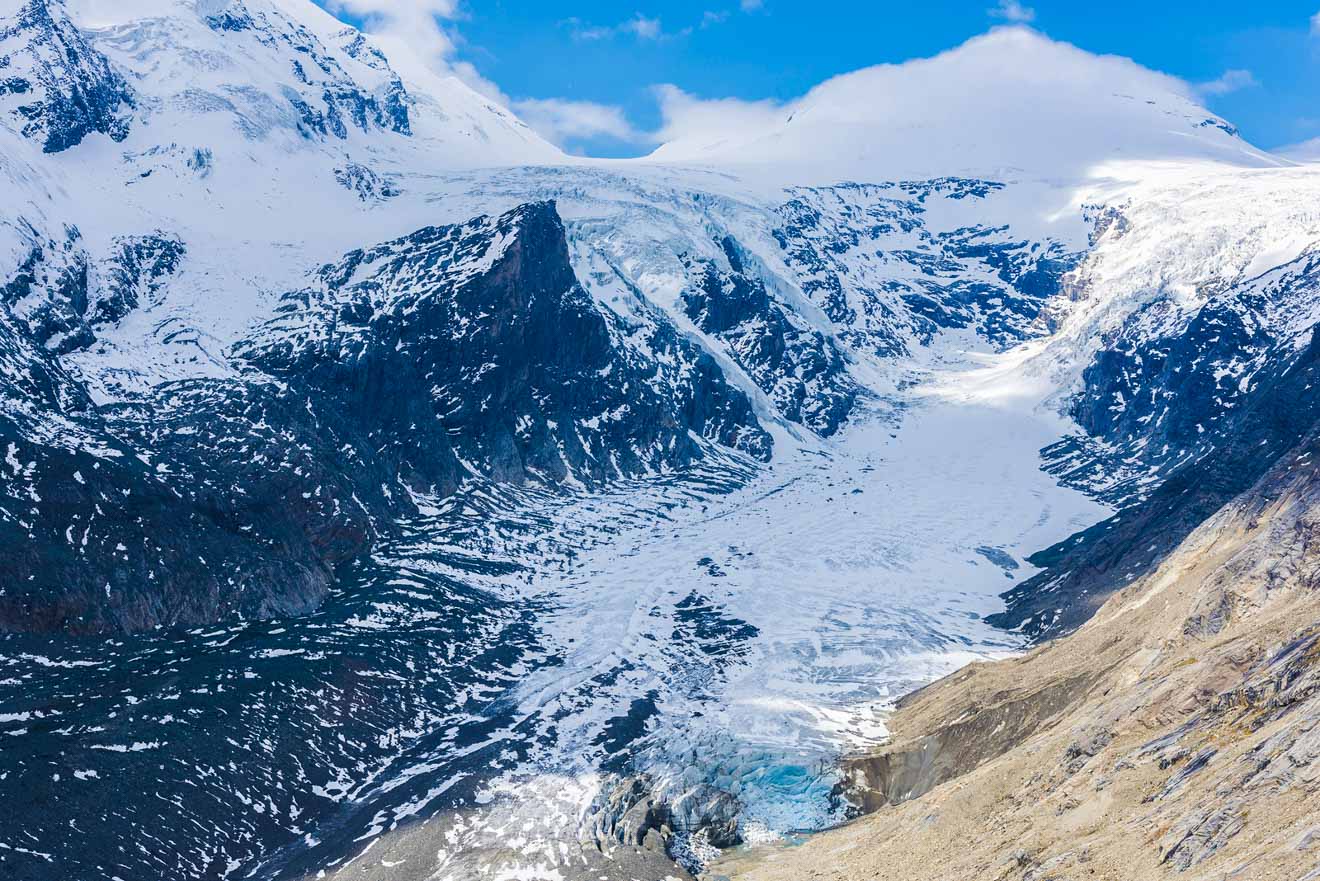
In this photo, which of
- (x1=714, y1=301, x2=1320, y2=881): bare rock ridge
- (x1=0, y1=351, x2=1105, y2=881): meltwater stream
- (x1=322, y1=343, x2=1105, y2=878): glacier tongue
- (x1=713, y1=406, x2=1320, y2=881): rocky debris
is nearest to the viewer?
(x1=713, y1=406, x2=1320, y2=881): rocky debris

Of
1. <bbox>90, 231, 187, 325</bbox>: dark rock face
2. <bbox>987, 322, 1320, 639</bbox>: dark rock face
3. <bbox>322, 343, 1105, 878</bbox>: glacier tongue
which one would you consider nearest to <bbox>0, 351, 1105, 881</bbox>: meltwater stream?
<bbox>322, 343, 1105, 878</bbox>: glacier tongue

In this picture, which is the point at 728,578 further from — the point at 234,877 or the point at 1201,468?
the point at 234,877

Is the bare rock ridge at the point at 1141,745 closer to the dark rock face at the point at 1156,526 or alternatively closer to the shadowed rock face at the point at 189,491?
the dark rock face at the point at 1156,526

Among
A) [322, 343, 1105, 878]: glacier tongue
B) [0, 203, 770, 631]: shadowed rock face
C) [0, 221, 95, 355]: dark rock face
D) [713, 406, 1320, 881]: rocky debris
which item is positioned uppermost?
[0, 221, 95, 355]: dark rock face

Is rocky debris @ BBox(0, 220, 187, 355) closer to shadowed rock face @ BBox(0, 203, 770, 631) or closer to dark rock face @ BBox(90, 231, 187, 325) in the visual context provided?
dark rock face @ BBox(90, 231, 187, 325)

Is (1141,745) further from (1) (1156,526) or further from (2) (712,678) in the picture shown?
(1) (1156,526)

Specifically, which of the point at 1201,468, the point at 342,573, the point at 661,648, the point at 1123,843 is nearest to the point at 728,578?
the point at 661,648
